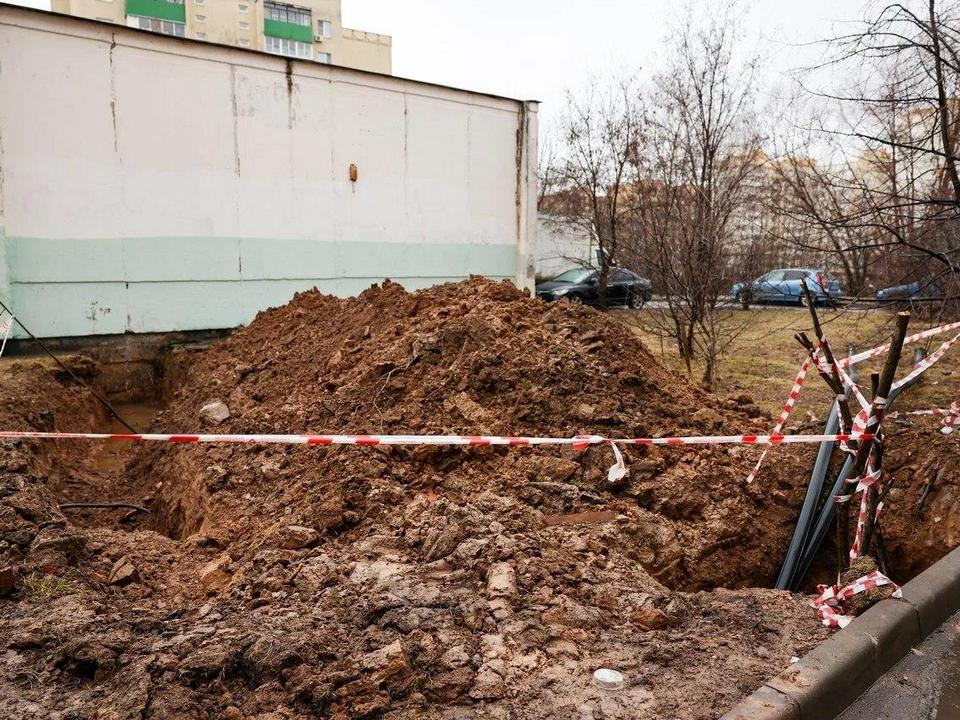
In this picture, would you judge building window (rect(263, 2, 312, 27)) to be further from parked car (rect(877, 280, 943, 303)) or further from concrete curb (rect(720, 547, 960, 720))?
concrete curb (rect(720, 547, 960, 720))

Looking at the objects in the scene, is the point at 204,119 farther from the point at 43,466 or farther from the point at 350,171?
the point at 43,466

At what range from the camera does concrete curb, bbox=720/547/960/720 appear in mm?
2801

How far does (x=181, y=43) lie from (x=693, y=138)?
9138 mm

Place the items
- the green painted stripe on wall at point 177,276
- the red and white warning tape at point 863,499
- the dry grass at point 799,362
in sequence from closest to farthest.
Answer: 1. the red and white warning tape at point 863,499
2. the dry grass at point 799,362
3. the green painted stripe on wall at point 177,276

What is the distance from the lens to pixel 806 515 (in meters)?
4.88

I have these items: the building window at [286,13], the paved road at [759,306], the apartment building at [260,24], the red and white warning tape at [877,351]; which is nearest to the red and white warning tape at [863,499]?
the red and white warning tape at [877,351]

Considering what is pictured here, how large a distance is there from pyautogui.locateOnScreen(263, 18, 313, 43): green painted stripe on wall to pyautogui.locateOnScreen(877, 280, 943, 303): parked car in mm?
46530

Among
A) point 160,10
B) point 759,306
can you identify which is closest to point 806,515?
point 759,306

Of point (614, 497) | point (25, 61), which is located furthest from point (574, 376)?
point (25, 61)

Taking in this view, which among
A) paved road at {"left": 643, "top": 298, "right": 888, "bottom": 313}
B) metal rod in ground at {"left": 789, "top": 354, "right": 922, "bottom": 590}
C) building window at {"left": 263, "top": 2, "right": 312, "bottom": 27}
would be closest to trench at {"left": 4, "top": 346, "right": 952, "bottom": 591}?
metal rod in ground at {"left": 789, "top": 354, "right": 922, "bottom": 590}

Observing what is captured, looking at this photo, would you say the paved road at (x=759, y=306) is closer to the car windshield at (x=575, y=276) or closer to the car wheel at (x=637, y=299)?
the car wheel at (x=637, y=299)

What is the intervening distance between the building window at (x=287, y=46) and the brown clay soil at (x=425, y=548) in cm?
4515

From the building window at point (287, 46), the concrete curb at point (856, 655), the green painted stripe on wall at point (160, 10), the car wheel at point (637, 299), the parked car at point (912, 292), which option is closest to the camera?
the concrete curb at point (856, 655)

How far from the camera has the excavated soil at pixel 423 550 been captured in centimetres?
290
